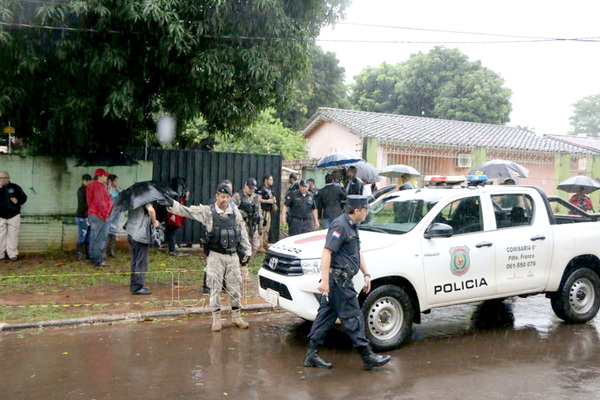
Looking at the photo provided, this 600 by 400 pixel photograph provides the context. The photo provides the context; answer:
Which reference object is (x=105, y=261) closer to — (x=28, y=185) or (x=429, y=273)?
(x=28, y=185)

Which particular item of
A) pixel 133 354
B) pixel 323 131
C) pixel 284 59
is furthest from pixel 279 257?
pixel 323 131

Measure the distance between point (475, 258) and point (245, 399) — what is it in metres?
3.31

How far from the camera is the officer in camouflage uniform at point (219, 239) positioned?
723cm

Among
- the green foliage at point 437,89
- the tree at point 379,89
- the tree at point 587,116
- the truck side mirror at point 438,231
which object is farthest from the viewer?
the tree at point 587,116

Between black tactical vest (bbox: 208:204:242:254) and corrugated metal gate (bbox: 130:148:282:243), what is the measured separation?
6.27m

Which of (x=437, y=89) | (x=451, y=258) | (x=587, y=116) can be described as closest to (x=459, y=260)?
(x=451, y=258)

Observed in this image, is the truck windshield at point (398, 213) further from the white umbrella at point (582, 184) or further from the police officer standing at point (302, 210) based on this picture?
the white umbrella at point (582, 184)

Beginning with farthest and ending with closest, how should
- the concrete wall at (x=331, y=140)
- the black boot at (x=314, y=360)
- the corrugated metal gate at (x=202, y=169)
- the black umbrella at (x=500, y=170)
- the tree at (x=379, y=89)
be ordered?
1. the tree at (x=379, y=89)
2. the concrete wall at (x=331, y=140)
3. the corrugated metal gate at (x=202, y=169)
4. the black umbrella at (x=500, y=170)
5. the black boot at (x=314, y=360)

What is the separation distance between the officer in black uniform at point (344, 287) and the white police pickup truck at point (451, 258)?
462 millimetres

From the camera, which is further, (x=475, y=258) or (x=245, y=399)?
(x=475, y=258)

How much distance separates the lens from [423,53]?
126 ft

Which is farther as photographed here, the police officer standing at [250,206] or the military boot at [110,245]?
the military boot at [110,245]

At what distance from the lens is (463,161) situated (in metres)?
20.1

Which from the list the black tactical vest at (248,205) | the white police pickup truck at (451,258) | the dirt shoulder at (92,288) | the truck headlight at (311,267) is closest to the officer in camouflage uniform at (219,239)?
the white police pickup truck at (451,258)
